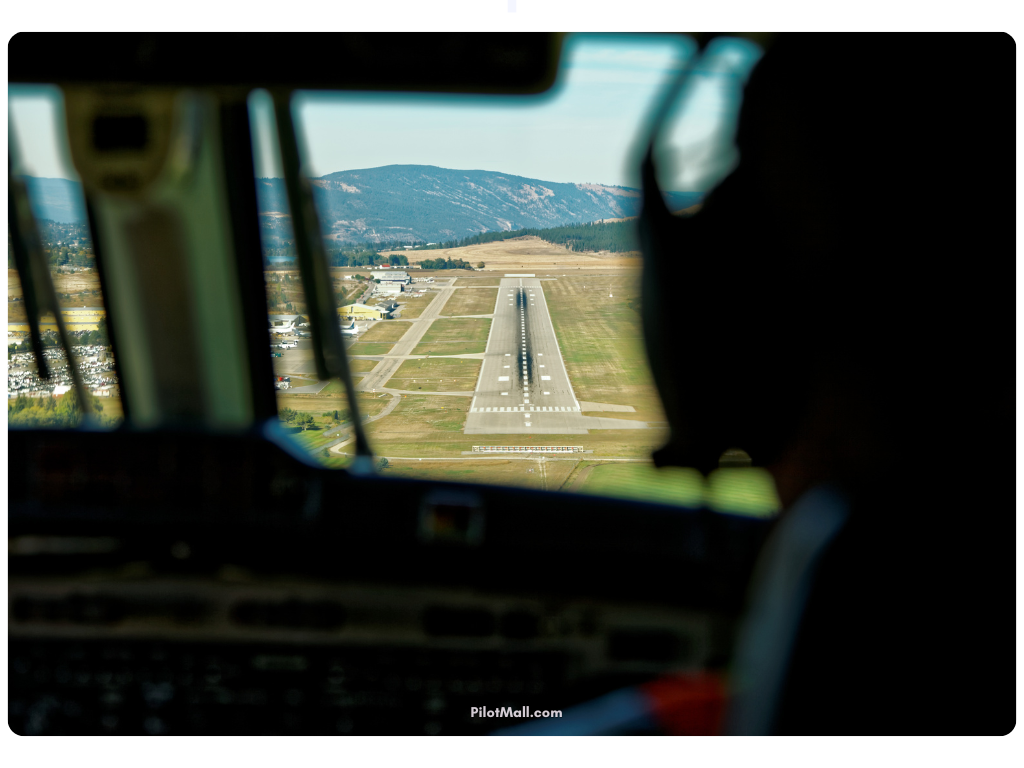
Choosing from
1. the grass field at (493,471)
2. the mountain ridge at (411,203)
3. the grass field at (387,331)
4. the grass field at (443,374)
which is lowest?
the grass field at (493,471)

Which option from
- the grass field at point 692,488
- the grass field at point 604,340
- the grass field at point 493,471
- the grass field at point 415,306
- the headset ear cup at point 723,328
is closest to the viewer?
the headset ear cup at point 723,328

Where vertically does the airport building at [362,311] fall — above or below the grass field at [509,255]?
below

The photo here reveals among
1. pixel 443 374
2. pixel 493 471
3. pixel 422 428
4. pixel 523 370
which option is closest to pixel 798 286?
pixel 493 471

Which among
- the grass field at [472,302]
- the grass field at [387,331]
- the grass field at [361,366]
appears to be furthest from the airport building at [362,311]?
the grass field at [472,302]

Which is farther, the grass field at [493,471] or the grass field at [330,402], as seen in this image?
the grass field at [330,402]

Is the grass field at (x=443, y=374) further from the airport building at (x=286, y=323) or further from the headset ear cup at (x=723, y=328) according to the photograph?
the headset ear cup at (x=723, y=328)

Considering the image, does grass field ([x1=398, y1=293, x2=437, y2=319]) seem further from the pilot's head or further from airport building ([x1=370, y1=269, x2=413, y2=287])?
the pilot's head

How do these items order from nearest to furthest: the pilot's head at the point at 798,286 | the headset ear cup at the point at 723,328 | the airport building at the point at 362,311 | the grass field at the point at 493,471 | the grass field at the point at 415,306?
the pilot's head at the point at 798,286
the headset ear cup at the point at 723,328
the grass field at the point at 493,471
the airport building at the point at 362,311
the grass field at the point at 415,306
